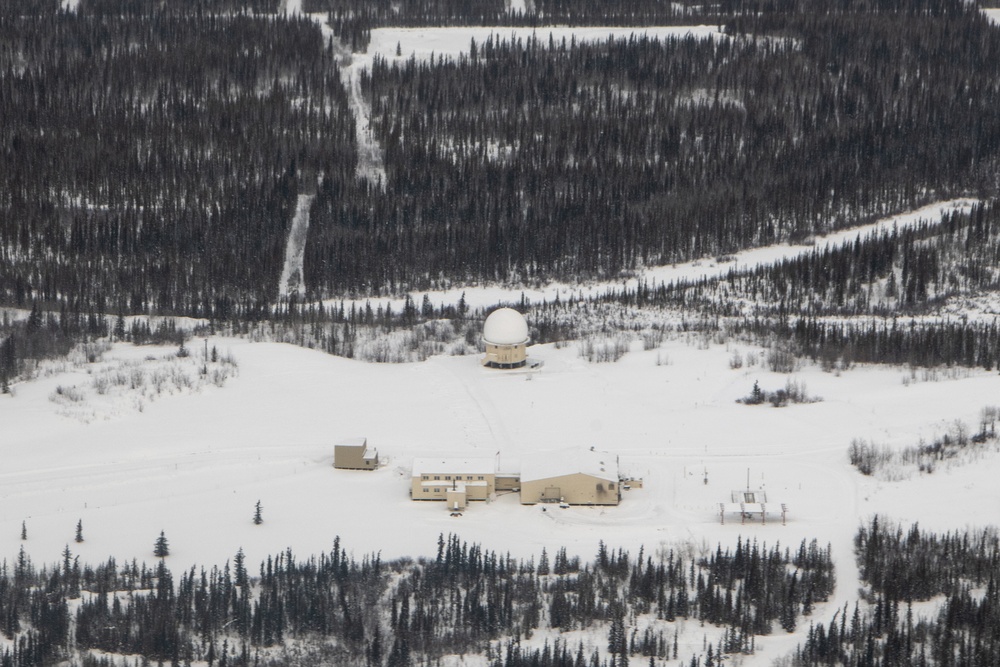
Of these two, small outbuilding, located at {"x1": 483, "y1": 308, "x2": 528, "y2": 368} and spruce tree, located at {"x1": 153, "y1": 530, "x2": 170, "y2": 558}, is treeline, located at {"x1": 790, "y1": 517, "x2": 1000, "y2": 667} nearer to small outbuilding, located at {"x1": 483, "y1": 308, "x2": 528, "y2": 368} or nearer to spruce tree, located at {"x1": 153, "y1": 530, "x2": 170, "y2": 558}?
spruce tree, located at {"x1": 153, "y1": 530, "x2": 170, "y2": 558}

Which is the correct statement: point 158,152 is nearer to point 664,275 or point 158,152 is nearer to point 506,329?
point 664,275

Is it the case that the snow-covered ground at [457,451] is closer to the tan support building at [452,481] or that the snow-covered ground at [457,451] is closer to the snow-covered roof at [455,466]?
the tan support building at [452,481]

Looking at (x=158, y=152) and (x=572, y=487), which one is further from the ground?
(x=158, y=152)

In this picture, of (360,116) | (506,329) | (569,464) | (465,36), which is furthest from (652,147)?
(569,464)

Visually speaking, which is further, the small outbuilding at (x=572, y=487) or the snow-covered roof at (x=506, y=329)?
the snow-covered roof at (x=506, y=329)

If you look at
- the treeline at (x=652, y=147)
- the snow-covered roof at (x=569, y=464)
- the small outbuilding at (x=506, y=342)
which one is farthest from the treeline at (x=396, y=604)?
the treeline at (x=652, y=147)

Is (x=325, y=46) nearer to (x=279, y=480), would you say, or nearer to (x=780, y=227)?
(x=780, y=227)
